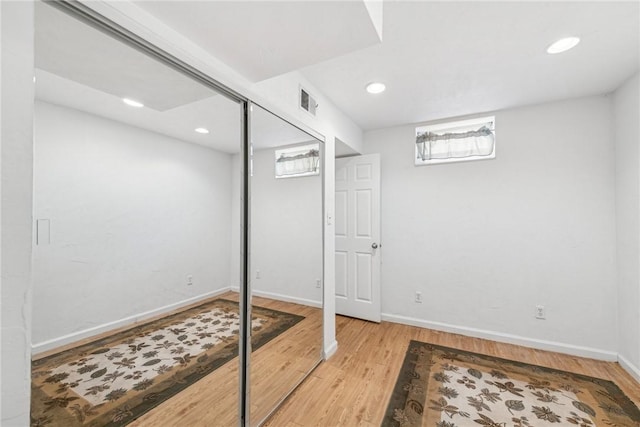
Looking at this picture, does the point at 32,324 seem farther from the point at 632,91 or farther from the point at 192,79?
the point at 632,91

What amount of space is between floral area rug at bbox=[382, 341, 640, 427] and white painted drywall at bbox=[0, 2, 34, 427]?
1829 mm

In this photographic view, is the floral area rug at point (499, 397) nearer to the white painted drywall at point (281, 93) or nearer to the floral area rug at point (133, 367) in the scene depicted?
the white painted drywall at point (281, 93)

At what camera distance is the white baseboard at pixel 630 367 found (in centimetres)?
212

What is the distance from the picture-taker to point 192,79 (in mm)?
1262

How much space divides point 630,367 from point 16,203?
13.2 feet

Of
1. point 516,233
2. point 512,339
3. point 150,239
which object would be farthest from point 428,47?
point 512,339

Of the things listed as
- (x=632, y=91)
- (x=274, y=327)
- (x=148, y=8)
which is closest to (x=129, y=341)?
(x=274, y=327)

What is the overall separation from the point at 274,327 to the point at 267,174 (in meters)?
1.08

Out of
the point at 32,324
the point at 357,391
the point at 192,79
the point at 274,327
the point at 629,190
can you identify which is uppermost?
the point at 192,79

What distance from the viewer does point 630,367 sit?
7.22 ft

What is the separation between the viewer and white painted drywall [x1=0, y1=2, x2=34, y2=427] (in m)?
0.67

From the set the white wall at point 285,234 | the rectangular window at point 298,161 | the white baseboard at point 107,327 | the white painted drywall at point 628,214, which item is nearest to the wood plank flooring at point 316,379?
the white wall at point 285,234

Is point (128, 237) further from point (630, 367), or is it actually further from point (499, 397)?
point (630, 367)

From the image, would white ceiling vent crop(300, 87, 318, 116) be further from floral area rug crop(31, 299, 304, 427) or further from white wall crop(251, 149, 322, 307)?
floral area rug crop(31, 299, 304, 427)
